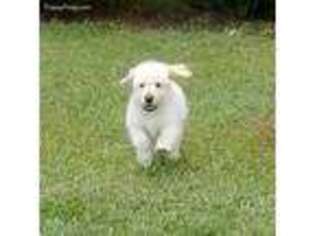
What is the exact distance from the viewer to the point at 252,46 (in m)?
4.46

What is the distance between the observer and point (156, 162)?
4285 millimetres

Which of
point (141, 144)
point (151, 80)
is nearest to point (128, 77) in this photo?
point (151, 80)

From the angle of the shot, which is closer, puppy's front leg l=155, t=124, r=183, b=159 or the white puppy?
the white puppy

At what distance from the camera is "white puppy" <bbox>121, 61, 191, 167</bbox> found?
415cm

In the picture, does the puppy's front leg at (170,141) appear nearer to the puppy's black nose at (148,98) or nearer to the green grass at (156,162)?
the green grass at (156,162)

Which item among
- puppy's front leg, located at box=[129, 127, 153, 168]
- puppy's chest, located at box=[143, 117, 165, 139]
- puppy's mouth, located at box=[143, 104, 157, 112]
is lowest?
puppy's front leg, located at box=[129, 127, 153, 168]

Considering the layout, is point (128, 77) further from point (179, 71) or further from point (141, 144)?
point (141, 144)

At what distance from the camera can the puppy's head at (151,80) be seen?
4.14m

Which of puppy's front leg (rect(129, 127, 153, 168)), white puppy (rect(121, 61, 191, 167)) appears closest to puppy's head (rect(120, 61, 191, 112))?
white puppy (rect(121, 61, 191, 167))

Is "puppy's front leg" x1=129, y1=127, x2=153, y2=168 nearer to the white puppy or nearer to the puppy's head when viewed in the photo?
the white puppy

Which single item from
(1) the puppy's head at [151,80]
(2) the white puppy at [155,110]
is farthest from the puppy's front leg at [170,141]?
(1) the puppy's head at [151,80]

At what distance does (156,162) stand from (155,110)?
0.45 ft
